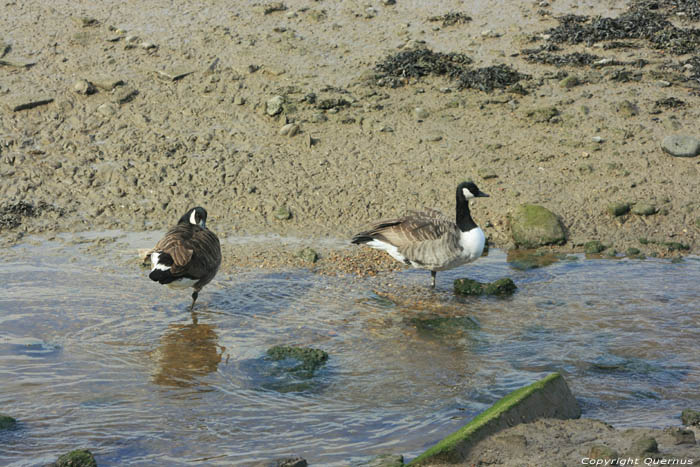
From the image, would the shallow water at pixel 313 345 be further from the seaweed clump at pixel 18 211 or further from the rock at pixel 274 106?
the rock at pixel 274 106

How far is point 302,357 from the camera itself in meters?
7.35

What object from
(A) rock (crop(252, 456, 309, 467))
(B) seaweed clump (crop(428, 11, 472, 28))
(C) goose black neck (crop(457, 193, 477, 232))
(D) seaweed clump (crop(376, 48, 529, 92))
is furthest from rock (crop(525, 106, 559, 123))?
(A) rock (crop(252, 456, 309, 467))

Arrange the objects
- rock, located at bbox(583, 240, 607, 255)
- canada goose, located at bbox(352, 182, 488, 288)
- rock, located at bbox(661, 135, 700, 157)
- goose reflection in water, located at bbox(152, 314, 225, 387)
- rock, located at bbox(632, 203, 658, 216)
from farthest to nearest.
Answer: rock, located at bbox(661, 135, 700, 157)
rock, located at bbox(632, 203, 658, 216)
rock, located at bbox(583, 240, 607, 255)
canada goose, located at bbox(352, 182, 488, 288)
goose reflection in water, located at bbox(152, 314, 225, 387)

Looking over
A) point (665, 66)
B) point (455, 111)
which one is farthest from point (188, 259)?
point (665, 66)

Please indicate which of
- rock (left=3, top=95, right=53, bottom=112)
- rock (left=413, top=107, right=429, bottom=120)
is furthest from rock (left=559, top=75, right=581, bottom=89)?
rock (left=3, top=95, right=53, bottom=112)

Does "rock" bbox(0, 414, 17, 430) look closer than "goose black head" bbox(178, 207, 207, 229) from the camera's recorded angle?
Yes

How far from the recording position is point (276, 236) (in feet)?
36.2

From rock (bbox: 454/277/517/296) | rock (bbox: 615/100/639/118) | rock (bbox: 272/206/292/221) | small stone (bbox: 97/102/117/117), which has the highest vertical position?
small stone (bbox: 97/102/117/117)

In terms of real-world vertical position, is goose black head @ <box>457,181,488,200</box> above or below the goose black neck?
above

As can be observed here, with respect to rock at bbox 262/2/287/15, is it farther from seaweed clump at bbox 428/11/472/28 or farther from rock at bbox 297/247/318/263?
rock at bbox 297/247/318/263

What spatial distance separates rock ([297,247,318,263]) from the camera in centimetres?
1028

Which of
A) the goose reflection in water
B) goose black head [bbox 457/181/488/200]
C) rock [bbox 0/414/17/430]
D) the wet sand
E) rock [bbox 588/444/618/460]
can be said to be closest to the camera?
rock [bbox 588/444/618/460]

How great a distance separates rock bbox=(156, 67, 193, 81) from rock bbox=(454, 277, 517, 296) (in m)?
7.39

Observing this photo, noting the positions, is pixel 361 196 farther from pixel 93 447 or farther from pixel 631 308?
pixel 93 447
